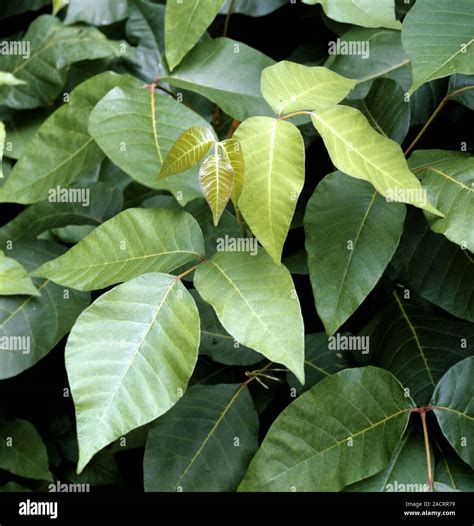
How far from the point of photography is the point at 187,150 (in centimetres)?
84

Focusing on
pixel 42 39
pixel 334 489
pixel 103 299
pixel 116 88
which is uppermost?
pixel 42 39

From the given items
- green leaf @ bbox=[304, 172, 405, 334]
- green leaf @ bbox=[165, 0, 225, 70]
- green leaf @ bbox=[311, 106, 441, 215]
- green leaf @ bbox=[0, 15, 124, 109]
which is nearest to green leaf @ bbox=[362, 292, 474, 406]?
green leaf @ bbox=[304, 172, 405, 334]

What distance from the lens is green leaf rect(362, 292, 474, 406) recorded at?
3.12 feet

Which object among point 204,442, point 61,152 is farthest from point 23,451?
point 61,152

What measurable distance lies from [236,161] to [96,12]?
0.67 metres

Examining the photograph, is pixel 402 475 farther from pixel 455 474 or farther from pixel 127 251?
pixel 127 251

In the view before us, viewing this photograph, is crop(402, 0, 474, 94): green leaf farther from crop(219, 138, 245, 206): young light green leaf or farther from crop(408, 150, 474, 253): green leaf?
crop(219, 138, 245, 206): young light green leaf

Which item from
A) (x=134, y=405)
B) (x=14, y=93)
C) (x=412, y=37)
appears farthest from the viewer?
(x=14, y=93)

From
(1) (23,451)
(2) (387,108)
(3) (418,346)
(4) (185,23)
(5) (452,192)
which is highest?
(4) (185,23)

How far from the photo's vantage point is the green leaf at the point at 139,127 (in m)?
0.97

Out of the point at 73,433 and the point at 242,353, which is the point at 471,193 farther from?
the point at 73,433

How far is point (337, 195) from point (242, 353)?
Answer: 0.29m

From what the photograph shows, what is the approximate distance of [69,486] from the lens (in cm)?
117

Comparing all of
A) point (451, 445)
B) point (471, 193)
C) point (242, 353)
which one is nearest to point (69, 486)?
point (242, 353)
